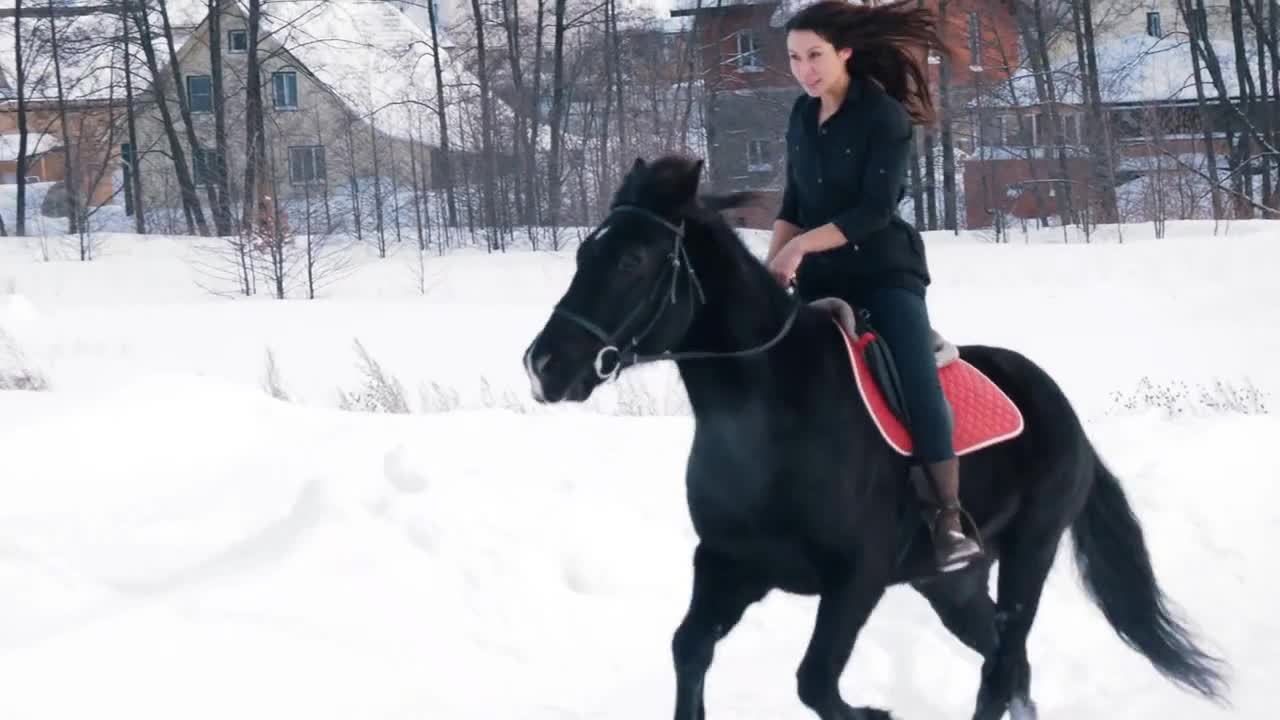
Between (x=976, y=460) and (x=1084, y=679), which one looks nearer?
(x=976, y=460)

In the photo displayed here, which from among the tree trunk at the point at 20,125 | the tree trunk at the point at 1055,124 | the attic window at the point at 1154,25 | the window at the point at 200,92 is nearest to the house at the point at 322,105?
the window at the point at 200,92

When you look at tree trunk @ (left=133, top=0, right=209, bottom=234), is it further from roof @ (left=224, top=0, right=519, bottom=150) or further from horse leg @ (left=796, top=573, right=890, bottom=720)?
horse leg @ (left=796, top=573, right=890, bottom=720)

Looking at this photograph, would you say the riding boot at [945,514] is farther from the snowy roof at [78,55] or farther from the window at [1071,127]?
the snowy roof at [78,55]

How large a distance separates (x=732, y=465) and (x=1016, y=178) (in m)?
35.7

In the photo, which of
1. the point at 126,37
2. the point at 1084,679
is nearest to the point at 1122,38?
the point at 126,37

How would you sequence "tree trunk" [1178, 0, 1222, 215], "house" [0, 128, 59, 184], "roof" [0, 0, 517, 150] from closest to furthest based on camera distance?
"tree trunk" [1178, 0, 1222, 215] < "roof" [0, 0, 517, 150] < "house" [0, 128, 59, 184]

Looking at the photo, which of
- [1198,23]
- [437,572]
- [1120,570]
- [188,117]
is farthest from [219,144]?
[1120,570]

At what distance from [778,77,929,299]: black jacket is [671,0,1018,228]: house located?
99.4 feet

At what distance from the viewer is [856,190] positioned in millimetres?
4562

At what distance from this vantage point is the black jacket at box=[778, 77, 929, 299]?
445 centimetres

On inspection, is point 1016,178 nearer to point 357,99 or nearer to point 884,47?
point 357,99

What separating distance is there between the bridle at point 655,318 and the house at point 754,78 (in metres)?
31.0

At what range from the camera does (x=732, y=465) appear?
4.08 m

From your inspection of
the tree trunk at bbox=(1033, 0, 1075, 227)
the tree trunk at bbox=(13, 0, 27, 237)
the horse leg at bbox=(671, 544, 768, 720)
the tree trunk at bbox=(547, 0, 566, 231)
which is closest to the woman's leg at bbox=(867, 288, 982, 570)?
the horse leg at bbox=(671, 544, 768, 720)
